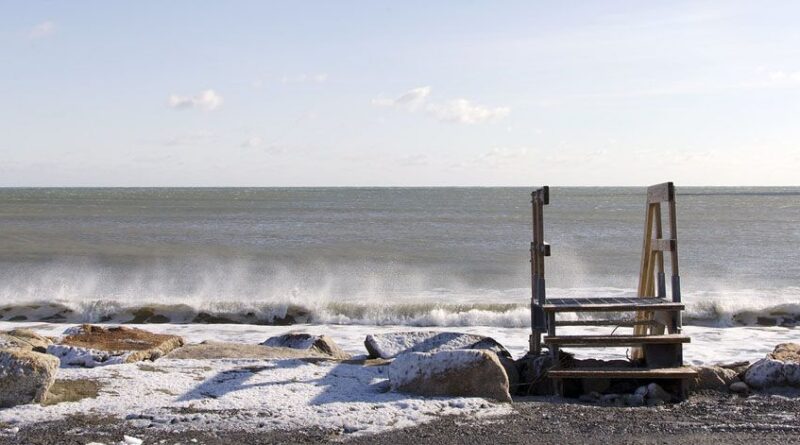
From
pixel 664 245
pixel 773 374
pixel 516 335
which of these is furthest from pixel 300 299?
pixel 773 374

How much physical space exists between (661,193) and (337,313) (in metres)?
9.00

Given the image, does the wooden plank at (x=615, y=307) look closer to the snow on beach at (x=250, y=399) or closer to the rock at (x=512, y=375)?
the rock at (x=512, y=375)

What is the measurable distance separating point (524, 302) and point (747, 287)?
5811 millimetres

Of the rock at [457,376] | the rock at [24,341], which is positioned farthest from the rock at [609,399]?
the rock at [24,341]

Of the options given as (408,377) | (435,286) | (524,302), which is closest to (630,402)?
(408,377)

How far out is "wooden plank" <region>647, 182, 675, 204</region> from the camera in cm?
947

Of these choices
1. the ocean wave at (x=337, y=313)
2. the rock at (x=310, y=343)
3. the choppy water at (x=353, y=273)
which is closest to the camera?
the rock at (x=310, y=343)

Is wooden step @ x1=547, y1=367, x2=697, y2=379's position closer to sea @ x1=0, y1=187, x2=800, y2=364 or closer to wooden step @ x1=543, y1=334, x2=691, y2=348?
wooden step @ x1=543, y1=334, x2=691, y2=348

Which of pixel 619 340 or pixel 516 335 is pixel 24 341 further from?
pixel 516 335

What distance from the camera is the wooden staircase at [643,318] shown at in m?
8.79

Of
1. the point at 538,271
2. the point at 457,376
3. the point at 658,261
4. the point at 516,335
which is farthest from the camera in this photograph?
the point at 516,335

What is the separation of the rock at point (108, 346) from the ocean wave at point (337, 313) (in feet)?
20.7

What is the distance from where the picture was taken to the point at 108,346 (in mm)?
9891

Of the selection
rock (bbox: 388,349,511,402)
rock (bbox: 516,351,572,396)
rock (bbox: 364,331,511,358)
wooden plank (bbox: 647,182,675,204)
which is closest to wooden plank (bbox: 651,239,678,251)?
wooden plank (bbox: 647,182,675,204)
